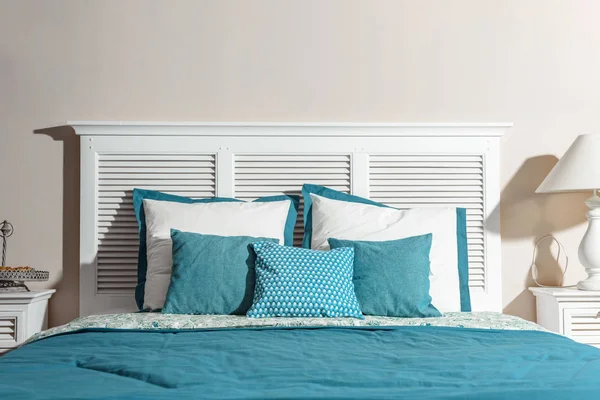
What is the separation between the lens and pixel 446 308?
288 centimetres

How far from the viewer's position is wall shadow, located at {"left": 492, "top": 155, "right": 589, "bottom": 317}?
3271 mm

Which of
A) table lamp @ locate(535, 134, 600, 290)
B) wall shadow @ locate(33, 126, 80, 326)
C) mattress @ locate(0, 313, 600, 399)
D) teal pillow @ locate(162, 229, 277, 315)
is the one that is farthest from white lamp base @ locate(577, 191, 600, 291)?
wall shadow @ locate(33, 126, 80, 326)

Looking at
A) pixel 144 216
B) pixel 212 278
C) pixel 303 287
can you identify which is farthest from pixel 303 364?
pixel 144 216

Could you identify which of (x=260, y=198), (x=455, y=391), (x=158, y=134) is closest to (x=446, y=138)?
(x=260, y=198)

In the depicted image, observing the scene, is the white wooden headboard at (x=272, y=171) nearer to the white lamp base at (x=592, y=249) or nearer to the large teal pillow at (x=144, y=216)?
the large teal pillow at (x=144, y=216)

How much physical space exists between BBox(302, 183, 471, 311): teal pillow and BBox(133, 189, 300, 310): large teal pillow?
0.06 meters

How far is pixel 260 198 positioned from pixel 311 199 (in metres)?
0.24

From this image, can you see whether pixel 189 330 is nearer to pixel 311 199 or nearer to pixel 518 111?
pixel 311 199

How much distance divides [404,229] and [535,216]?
786 millimetres

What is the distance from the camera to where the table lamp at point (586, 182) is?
2.97 meters

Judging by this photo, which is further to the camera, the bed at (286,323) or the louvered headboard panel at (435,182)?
the louvered headboard panel at (435,182)

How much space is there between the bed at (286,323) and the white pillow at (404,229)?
0.20 meters

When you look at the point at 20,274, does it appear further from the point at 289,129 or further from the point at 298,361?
the point at 298,361

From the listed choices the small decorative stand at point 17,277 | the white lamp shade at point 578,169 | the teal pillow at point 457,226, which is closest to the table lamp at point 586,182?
the white lamp shade at point 578,169
